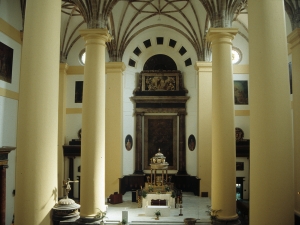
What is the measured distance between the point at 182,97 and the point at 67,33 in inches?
354

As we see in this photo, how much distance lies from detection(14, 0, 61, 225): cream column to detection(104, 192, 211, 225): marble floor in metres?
8.52

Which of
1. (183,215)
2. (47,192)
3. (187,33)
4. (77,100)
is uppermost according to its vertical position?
(187,33)

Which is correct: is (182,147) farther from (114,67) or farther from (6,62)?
(6,62)

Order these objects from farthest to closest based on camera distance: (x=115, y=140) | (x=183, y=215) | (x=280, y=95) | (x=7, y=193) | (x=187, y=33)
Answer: (x=187, y=33), (x=115, y=140), (x=183, y=215), (x=7, y=193), (x=280, y=95)

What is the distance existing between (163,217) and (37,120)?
453 inches

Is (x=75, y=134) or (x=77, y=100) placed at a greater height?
(x=77, y=100)

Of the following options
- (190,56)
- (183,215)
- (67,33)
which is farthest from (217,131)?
(67,33)

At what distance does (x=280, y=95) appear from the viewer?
197 inches

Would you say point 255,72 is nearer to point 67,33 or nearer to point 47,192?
point 47,192

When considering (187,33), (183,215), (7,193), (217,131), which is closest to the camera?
(217,131)

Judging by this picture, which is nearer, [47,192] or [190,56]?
[47,192]

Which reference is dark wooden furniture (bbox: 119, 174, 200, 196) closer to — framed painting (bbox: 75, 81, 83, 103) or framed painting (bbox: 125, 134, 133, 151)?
framed painting (bbox: 125, 134, 133, 151)

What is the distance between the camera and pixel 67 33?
21.6 metres

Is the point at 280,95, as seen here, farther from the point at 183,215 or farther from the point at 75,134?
the point at 75,134
